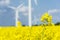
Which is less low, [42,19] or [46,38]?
[42,19]

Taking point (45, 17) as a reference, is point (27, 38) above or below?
below

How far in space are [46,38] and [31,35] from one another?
291 mm

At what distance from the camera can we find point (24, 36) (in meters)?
3.22

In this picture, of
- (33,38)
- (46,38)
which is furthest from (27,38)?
(46,38)

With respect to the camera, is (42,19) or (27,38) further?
(27,38)

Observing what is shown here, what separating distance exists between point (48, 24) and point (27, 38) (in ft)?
1.05

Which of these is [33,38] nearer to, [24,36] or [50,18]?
[24,36]

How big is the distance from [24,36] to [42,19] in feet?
1.52

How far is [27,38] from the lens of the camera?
10.3 feet

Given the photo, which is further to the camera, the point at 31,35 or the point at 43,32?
the point at 31,35

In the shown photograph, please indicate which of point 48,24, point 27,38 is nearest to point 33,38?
point 27,38

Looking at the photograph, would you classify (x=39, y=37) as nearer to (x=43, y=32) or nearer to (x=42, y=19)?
(x=43, y=32)

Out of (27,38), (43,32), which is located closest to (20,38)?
(27,38)

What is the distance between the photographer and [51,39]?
3107mm
